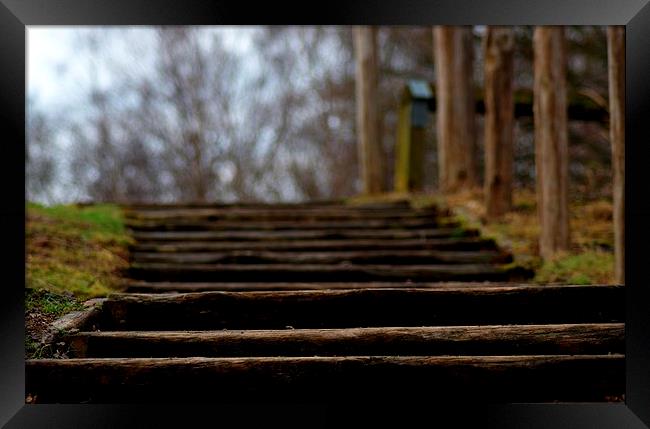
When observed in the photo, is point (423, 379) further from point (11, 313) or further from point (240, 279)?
point (240, 279)

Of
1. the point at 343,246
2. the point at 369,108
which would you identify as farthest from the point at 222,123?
the point at 343,246

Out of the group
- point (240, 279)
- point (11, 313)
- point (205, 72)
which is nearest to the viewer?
point (11, 313)

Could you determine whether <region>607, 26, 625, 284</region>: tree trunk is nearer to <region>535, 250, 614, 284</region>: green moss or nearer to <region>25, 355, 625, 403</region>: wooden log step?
<region>535, 250, 614, 284</region>: green moss

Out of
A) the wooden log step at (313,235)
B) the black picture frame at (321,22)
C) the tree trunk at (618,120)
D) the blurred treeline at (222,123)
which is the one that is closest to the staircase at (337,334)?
the black picture frame at (321,22)

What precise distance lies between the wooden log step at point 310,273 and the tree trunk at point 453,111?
10.0 feet

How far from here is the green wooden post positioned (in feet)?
26.7

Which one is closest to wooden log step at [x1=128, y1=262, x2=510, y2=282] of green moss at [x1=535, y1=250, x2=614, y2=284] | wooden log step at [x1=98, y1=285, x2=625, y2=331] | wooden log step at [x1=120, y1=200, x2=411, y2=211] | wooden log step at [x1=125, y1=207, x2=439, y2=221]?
green moss at [x1=535, y1=250, x2=614, y2=284]

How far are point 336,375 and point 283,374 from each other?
8.6 inches

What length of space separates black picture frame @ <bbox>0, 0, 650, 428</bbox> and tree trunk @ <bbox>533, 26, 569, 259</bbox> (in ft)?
7.47

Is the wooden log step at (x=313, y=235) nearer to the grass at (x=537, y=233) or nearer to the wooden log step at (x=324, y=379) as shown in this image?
the grass at (x=537, y=233)

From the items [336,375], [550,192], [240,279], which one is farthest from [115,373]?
[550,192]

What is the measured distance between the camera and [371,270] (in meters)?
4.62

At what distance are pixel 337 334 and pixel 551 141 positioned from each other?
2840mm

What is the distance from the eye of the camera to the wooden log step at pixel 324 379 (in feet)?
9.04
